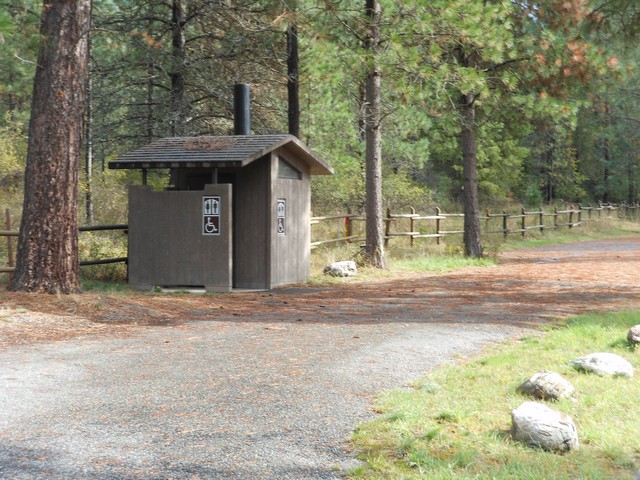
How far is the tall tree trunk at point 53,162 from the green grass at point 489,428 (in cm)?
699

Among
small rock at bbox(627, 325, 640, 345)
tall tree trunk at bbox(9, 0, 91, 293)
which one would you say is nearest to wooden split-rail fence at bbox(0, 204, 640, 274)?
tall tree trunk at bbox(9, 0, 91, 293)

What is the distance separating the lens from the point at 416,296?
15.0 metres

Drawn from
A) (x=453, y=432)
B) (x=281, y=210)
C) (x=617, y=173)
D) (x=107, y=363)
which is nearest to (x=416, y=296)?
(x=281, y=210)

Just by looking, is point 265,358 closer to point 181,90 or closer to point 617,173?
point 181,90

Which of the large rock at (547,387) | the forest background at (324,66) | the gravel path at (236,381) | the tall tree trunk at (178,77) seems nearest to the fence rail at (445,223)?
the forest background at (324,66)

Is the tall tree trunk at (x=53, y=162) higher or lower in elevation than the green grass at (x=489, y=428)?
higher

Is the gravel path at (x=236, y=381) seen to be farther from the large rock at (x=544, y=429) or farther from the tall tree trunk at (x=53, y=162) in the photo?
the tall tree trunk at (x=53, y=162)

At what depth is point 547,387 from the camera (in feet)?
21.8

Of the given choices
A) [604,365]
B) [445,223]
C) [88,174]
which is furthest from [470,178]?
[604,365]

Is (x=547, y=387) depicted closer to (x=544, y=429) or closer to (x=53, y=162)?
(x=544, y=429)

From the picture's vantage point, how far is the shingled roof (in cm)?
1577

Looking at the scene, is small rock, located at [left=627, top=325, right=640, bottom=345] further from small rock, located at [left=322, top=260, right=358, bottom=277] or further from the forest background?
small rock, located at [left=322, top=260, right=358, bottom=277]

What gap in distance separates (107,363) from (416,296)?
7.61 meters

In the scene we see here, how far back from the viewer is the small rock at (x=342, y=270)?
60.5 ft
